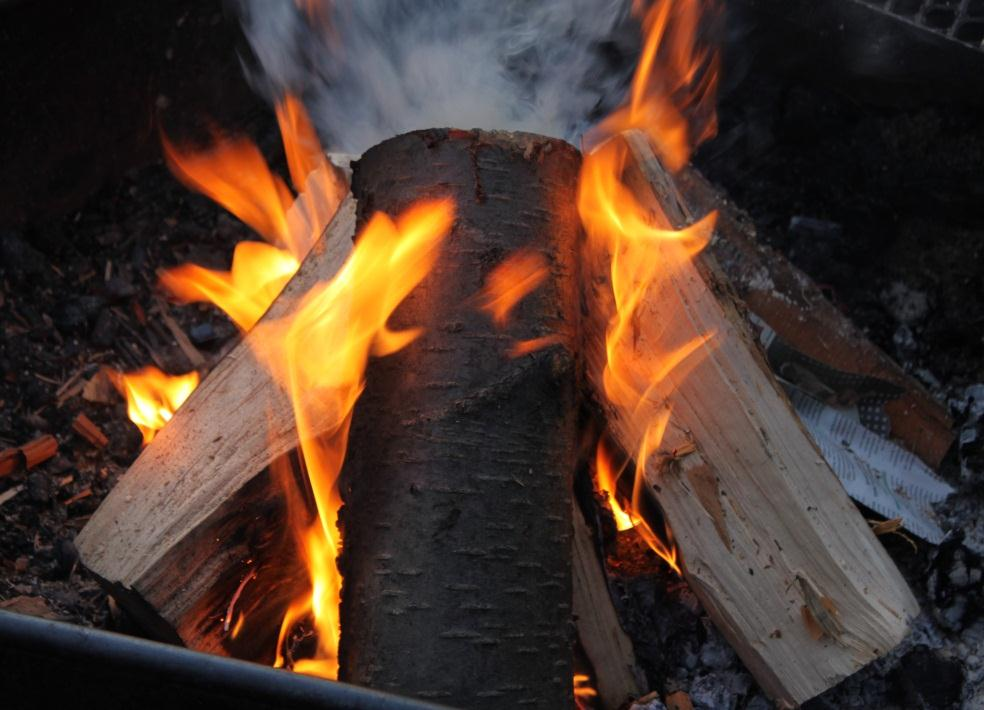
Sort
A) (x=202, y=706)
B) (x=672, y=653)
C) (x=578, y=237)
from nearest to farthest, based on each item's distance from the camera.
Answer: (x=202, y=706) → (x=578, y=237) → (x=672, y=653)

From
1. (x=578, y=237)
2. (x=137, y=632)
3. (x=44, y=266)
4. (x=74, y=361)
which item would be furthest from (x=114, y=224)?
(x=578, y=237)

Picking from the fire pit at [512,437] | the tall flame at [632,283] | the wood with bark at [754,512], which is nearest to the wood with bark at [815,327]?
the fire pit at [512,437]

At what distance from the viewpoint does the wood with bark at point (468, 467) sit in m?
1.38

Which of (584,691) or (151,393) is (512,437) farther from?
(151,393)

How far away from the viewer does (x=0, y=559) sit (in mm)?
2020

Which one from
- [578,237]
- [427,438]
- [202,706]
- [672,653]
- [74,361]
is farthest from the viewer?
[74,361]

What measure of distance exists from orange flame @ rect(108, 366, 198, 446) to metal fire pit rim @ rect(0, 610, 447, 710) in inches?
50.3

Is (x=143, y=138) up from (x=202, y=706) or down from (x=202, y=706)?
up

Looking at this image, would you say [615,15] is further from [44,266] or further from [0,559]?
[0,559]

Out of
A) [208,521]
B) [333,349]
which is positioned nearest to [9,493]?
[208,521]

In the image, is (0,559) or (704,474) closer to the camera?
(704,474)

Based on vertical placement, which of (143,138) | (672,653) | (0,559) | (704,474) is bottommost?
(672,653)

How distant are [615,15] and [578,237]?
108 centimetres

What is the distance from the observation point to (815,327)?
240 cm
